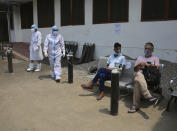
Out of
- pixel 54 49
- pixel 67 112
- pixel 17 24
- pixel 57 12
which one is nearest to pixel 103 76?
pixel 67 112

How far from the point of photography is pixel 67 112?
3.89 metres

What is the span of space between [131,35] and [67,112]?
5410 mm

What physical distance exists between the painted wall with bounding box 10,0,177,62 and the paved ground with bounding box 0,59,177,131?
339 cm

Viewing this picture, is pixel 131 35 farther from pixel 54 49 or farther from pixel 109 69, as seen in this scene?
pixel 109 69

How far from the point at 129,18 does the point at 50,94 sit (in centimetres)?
511

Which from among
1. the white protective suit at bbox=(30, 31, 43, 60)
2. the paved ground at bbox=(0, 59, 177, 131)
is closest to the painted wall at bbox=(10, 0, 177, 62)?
the white protective suit at bbox=(30, 31, 43, 60)

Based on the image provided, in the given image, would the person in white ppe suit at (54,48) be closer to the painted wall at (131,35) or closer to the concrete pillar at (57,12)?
the painted wall at (131,35)

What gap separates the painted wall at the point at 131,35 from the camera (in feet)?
23.4

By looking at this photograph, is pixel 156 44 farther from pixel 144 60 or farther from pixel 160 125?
pixel 160 125

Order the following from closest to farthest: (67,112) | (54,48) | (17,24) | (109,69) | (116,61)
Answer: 1. (67,112)
2. (109,69)
3. (116,61)
4. (54,48)
5. (17,24)

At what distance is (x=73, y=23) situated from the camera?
10.9m

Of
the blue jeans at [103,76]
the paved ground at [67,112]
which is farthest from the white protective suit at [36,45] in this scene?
the blue jeans at [103,76]

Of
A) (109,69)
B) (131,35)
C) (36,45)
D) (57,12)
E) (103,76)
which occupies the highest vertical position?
(57,12)

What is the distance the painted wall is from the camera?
712cm
